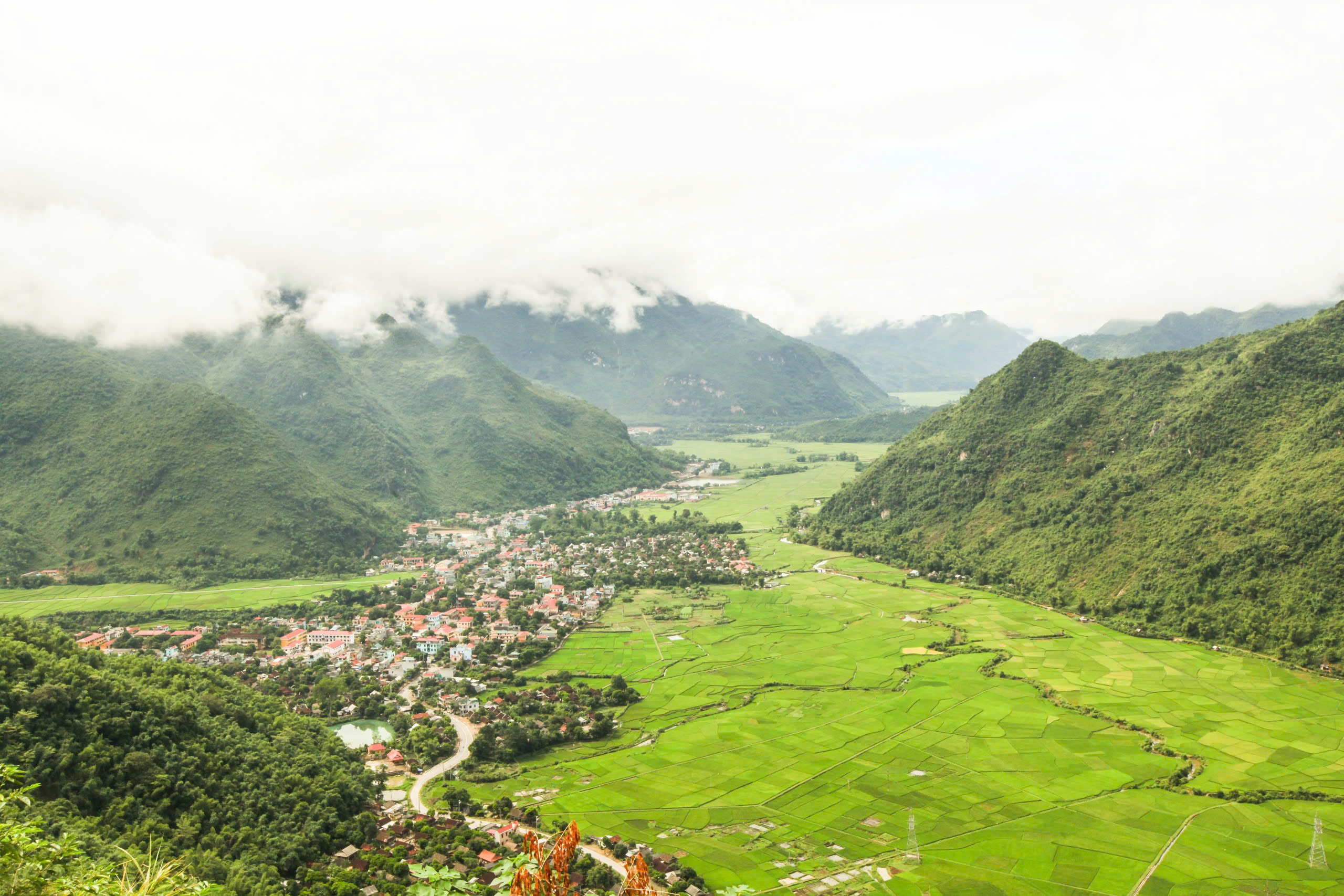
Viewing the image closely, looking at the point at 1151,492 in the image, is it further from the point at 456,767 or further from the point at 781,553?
the point at 456,767

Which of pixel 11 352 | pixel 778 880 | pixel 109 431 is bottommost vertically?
pixel 778 880

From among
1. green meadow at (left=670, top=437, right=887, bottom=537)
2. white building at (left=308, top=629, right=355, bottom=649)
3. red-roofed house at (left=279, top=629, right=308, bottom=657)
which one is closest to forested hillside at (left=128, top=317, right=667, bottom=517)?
green meadow at (left=670, top=437, right=887, bottom=537)

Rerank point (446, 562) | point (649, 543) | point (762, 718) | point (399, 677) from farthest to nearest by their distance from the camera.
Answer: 1. point (649, 543)
2. point (446, 562)
3. point (399, 677)
4. point (762, 718)

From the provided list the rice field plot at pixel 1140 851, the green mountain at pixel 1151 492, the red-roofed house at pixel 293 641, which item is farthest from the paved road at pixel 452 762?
the green mountain at pixel 1151 492

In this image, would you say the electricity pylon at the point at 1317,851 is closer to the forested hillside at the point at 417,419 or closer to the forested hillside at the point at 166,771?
the forested hillside at the point at 166,771

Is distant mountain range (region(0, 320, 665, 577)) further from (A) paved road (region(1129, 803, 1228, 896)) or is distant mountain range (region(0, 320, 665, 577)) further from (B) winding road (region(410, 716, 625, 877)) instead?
(A) paved road (region(1129, 803, 1228, 896))

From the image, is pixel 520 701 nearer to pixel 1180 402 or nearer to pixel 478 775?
pixel 478 775

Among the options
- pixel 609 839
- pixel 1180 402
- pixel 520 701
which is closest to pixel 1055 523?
pixel 1180 402
